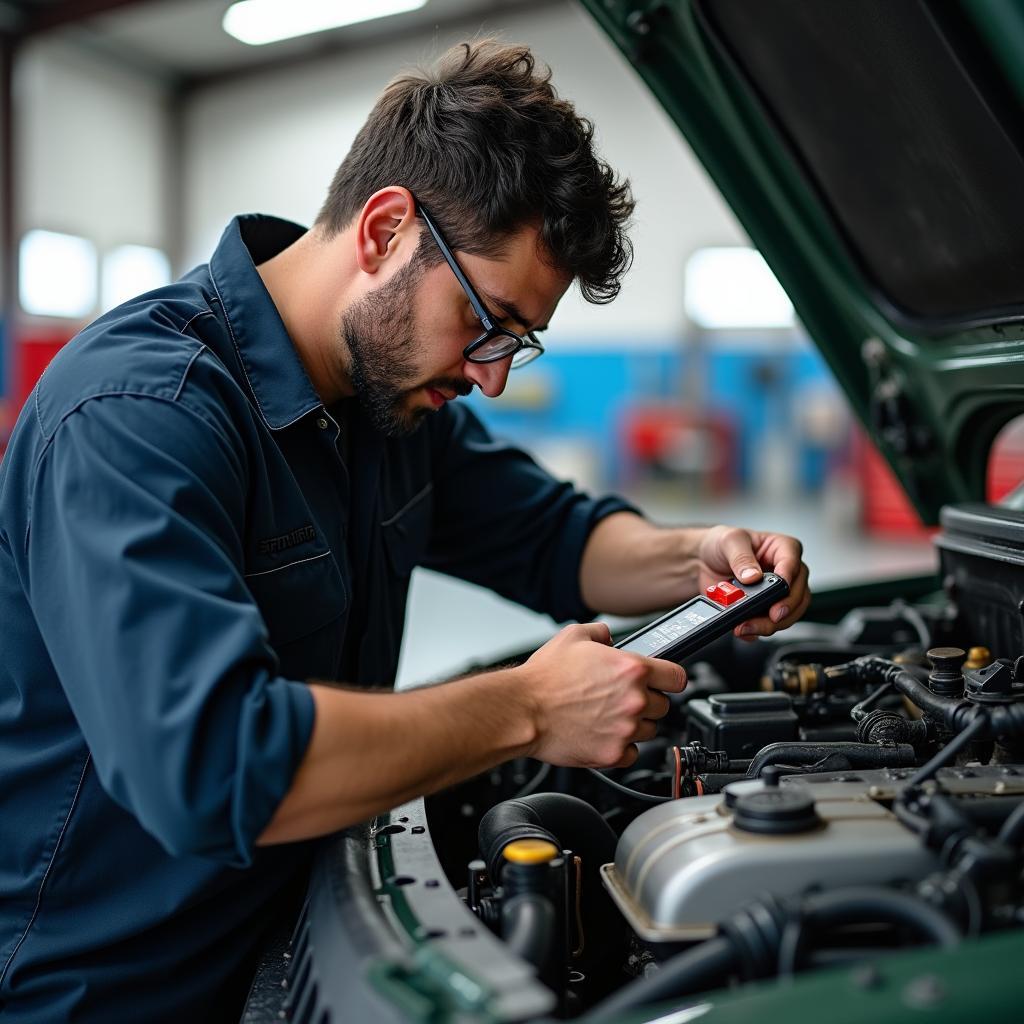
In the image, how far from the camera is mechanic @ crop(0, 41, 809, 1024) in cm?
82

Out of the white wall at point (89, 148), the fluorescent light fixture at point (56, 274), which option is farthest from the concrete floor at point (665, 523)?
the white wall at point (89, 148)

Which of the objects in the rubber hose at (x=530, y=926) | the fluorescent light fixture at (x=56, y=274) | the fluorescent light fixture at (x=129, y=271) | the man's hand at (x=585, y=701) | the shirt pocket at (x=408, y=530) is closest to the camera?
the rubber hose at (x=530, y=926)

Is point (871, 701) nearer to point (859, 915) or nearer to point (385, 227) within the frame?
point (859, 915)

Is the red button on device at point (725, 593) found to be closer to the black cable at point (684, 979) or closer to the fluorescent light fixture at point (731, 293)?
the black cable at point (684, 979)

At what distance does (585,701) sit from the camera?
99 cm

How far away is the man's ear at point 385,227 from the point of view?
1.19 meters

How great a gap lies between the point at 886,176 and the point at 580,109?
25.6 feet

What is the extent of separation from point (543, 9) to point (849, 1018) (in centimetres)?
938

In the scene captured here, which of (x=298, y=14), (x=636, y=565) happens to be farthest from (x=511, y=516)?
(x=298, y=14)

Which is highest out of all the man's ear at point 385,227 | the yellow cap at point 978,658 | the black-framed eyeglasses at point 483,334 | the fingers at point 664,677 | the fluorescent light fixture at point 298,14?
the fluorescent light fixture at point 298,14

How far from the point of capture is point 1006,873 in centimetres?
74

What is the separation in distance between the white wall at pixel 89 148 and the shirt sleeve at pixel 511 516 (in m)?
7.37

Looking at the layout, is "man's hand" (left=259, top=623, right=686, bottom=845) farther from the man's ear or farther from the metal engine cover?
the man's ear

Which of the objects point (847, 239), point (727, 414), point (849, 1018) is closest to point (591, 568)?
point (847, 239)
